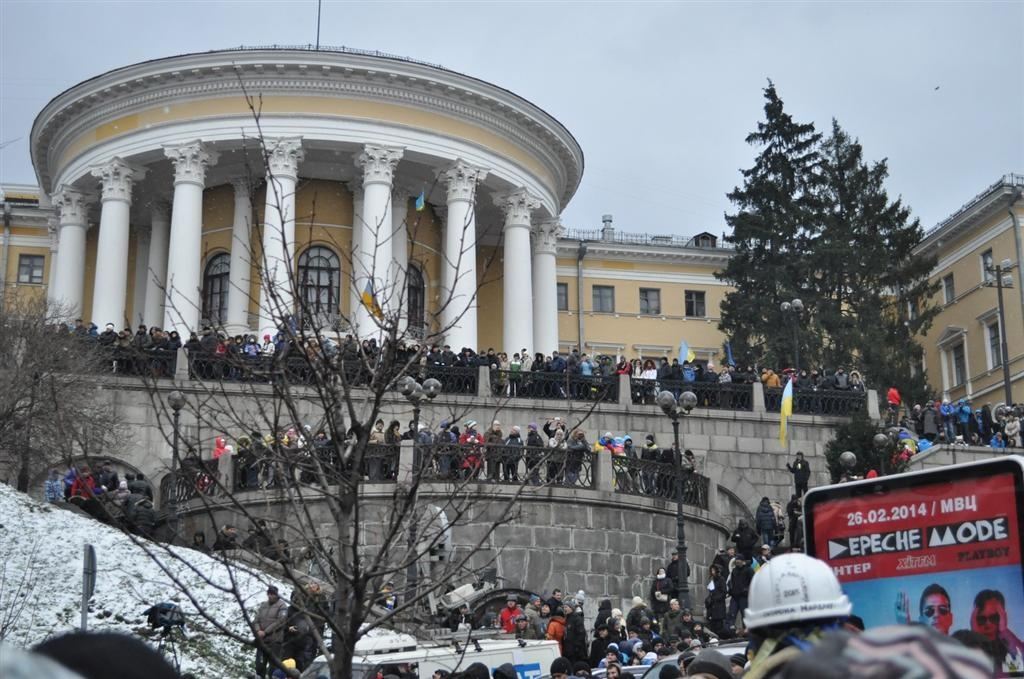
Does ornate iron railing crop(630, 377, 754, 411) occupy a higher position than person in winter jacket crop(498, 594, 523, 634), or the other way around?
ornate iron railing crop(630, 377, 754, 411)

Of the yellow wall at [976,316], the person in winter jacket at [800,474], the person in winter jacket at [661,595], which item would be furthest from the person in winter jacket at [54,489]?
the yellow wall at [976,316]

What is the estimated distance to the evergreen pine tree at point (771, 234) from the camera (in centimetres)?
5512

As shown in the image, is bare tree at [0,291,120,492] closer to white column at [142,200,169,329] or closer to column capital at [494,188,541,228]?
white column at [142,200,169,329]

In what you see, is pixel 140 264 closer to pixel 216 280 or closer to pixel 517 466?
pixel 216 280

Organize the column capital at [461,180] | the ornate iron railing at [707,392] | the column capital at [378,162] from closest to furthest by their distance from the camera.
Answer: the ornate iron railing at [707,392] < the column capital at [378,162] < the column capital at [461,180]

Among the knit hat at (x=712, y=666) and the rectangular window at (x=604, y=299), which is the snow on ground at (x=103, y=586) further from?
the rectangular window at (x=604, y=299)

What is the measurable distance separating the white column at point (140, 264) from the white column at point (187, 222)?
15.7ft

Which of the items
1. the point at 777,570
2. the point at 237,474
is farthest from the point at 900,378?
the point at 777,570

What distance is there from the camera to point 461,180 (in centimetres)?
4722

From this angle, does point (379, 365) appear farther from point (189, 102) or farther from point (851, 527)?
point (189, 102)

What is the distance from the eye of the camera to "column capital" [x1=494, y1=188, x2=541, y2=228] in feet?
162

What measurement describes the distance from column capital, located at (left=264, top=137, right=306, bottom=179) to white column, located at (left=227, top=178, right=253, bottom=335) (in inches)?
62.6

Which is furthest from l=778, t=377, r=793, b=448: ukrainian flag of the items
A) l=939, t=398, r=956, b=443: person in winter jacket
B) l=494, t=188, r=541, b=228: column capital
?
l=494, t=188, r=541, b=228: column capital

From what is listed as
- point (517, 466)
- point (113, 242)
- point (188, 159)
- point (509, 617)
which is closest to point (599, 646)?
point (509, 617)
